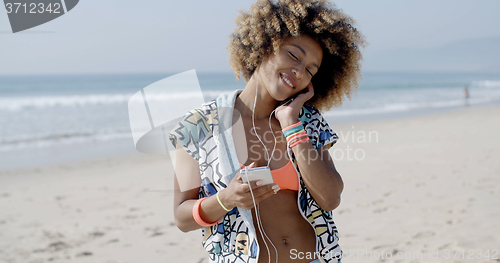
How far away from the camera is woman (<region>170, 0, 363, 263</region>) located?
171 centimetres

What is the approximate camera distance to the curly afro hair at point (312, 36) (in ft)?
6.36

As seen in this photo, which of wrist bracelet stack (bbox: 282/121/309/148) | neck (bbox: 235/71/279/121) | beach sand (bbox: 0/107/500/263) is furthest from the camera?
beach sand (bbox: 0/107/500/263)

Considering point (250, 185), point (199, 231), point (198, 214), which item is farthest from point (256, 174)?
point (199, 231)

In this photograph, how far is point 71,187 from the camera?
6.84 m

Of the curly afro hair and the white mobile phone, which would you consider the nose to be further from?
the white mobile phone

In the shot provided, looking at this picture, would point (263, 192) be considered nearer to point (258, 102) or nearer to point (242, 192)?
point (242, 192)

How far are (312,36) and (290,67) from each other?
244 mm

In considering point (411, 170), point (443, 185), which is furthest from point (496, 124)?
point (443, 185)

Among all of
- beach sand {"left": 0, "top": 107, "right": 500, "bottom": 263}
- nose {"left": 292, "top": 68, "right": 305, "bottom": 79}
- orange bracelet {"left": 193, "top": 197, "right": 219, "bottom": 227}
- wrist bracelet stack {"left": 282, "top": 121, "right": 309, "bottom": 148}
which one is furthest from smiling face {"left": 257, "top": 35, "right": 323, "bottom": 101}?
beach sand {"left": 0, "top": 107, "right": 500, "bottom": 263}

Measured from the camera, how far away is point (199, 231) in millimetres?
4957

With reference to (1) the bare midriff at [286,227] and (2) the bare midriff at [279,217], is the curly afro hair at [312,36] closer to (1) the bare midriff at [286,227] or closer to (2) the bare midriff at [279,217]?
(2) the bare midriff at [279,217]

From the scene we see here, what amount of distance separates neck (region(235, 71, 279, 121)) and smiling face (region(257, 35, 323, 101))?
45 millimetres

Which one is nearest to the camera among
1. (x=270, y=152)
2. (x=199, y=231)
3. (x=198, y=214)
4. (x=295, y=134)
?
(x=198, y=214)

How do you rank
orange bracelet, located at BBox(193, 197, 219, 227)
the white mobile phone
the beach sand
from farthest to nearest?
the beach sand
orange bracelet, located at BBox(193, 197, 219, 227)
the white mobile phone
